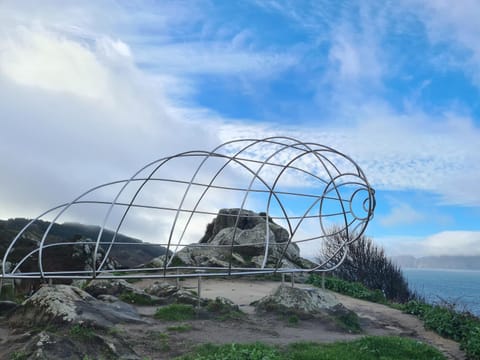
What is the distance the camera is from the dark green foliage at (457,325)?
7645 mm

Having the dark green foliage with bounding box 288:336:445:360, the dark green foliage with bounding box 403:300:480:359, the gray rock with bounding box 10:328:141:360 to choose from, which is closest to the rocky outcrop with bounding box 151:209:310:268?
the dark green foliage with bounding box 403:300:480:359

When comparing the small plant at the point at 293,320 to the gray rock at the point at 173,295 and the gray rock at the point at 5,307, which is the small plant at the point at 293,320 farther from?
the gray rock at the point at 5,307

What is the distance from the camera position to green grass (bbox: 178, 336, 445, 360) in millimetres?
5863

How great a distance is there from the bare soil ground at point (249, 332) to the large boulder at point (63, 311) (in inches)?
9.9

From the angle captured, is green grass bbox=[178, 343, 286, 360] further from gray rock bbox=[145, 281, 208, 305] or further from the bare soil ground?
gray rock bbox=[145, 281, 208, 305]

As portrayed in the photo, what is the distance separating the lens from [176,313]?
8.64 metres

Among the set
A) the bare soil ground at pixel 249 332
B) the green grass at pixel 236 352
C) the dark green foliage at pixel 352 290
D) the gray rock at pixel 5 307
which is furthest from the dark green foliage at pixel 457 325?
the gray rock at pixel 5 307

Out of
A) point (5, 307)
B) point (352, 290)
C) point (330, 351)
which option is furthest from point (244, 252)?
point (330, 351)

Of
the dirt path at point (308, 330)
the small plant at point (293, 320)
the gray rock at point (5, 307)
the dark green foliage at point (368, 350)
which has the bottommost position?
the dark green foliage at point (368, 350)

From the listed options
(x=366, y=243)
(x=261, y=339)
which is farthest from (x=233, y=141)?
(x=366, y=243)

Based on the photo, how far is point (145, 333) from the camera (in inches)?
283

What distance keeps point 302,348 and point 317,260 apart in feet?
52.0

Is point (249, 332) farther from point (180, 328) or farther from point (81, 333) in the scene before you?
point (81, 333)

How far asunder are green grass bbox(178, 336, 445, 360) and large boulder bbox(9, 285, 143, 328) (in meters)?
1.79
